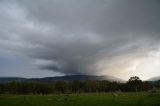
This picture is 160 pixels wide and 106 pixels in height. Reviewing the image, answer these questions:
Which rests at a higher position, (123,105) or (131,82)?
(131,82)

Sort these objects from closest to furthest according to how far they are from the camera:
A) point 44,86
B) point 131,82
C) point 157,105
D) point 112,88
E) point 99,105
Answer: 1. point 157,105
2. point 99,105
3. point 131,82
4. point 44,86
5. point 112,88

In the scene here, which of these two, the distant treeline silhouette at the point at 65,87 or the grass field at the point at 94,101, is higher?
the distant treeline silhouette at the point at 65,87

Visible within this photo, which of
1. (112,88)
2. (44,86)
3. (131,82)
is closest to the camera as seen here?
(131,82)

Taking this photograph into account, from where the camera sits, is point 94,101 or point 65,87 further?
point 65,87

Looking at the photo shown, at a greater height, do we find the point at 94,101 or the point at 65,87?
the point at 65,87

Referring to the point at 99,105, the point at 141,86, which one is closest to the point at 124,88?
the point at 141,86

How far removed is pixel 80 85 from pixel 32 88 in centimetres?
4134

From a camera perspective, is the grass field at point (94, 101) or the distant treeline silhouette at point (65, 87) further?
the distant treeline silhouette at point (65, 87)

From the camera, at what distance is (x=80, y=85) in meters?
198

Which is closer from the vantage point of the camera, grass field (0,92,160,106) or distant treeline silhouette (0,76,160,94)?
grass field (0,92,160,106)

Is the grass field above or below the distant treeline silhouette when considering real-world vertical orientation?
below

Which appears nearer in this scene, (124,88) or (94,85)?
(124,88)

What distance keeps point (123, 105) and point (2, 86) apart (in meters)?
151

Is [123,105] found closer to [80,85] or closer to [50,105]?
[50,105]
